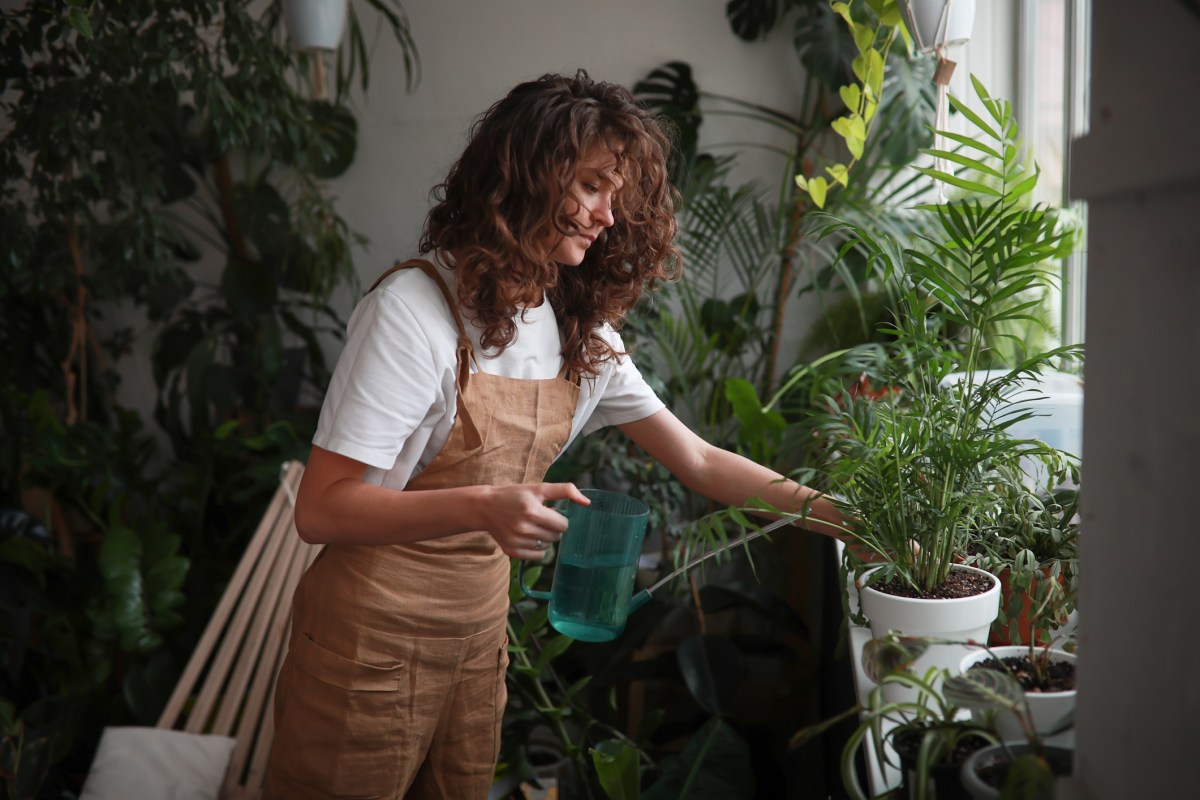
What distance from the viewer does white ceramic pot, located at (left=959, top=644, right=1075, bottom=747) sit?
809mm

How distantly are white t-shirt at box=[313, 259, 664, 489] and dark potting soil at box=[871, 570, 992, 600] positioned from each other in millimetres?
566

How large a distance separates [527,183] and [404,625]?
0.63 metres

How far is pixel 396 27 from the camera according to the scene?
296cm

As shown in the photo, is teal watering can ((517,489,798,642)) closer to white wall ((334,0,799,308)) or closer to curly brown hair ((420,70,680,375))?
curly brown hair ((420,70,680,375))

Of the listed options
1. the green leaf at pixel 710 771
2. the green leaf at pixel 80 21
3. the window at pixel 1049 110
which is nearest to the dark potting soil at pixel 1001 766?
the green leaf at pixel 710 771

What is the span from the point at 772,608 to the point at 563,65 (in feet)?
5.81

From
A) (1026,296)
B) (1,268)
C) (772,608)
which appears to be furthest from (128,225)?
(1026,296)

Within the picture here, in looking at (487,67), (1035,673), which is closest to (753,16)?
(487,67)

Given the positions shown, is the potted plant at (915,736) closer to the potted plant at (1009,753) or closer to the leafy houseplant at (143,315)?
the potted plant at (1009,753)

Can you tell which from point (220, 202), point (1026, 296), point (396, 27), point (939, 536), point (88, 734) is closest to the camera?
point (939, 536)

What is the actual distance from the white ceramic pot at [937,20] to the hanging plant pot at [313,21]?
1.52m

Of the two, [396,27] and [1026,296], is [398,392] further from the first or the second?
[396,27]

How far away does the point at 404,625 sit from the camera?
140cm

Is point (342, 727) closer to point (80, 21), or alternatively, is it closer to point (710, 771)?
point (710, 771)
